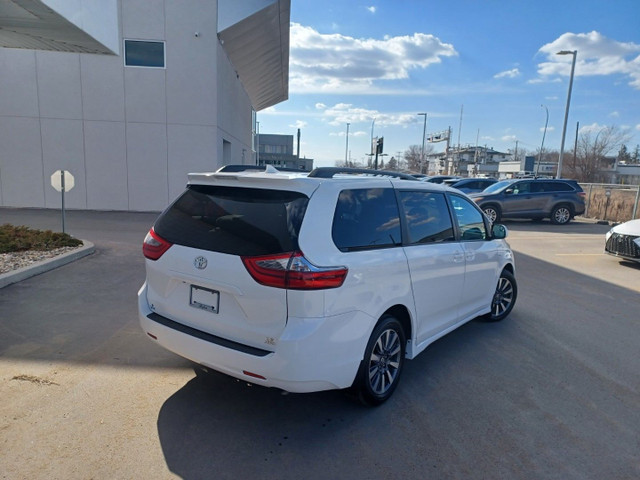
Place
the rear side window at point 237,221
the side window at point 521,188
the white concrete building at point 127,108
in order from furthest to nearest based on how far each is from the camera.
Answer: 1. the side window at point 521,188
2. the white concrete building at point 127,108
3. the rear side window at point 237,221

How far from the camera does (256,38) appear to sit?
17.5 m

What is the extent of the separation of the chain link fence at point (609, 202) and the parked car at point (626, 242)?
10.8 m

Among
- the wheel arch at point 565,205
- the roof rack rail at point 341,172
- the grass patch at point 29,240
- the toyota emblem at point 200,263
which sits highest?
the roof rack rail at point 341,172

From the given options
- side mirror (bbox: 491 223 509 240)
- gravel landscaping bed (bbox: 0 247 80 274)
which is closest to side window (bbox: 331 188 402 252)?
side mirror (bbox: 491 223 509 240)

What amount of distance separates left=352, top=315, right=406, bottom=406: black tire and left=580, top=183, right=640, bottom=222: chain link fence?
19.3 meters

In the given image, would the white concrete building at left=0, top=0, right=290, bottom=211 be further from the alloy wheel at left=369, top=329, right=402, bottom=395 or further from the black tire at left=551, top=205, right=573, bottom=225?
the black tire at left=551, top=205, right=573, bottom=225

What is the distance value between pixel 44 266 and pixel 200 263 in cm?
528

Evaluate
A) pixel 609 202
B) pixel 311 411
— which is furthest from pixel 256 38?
pixel 609 202

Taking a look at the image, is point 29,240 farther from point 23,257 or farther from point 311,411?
point 311,411

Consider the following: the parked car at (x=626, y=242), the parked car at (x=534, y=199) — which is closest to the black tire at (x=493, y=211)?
the parked car at (x=534, y=199)

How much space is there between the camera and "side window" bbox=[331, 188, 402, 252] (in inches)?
119

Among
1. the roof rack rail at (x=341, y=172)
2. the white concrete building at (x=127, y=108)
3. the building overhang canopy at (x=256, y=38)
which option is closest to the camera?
the roof rack rail at (x=341, y=172)

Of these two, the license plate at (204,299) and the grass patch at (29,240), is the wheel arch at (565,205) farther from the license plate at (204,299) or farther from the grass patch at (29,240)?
the license plate at (204,299)

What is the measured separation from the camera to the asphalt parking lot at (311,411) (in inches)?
106
